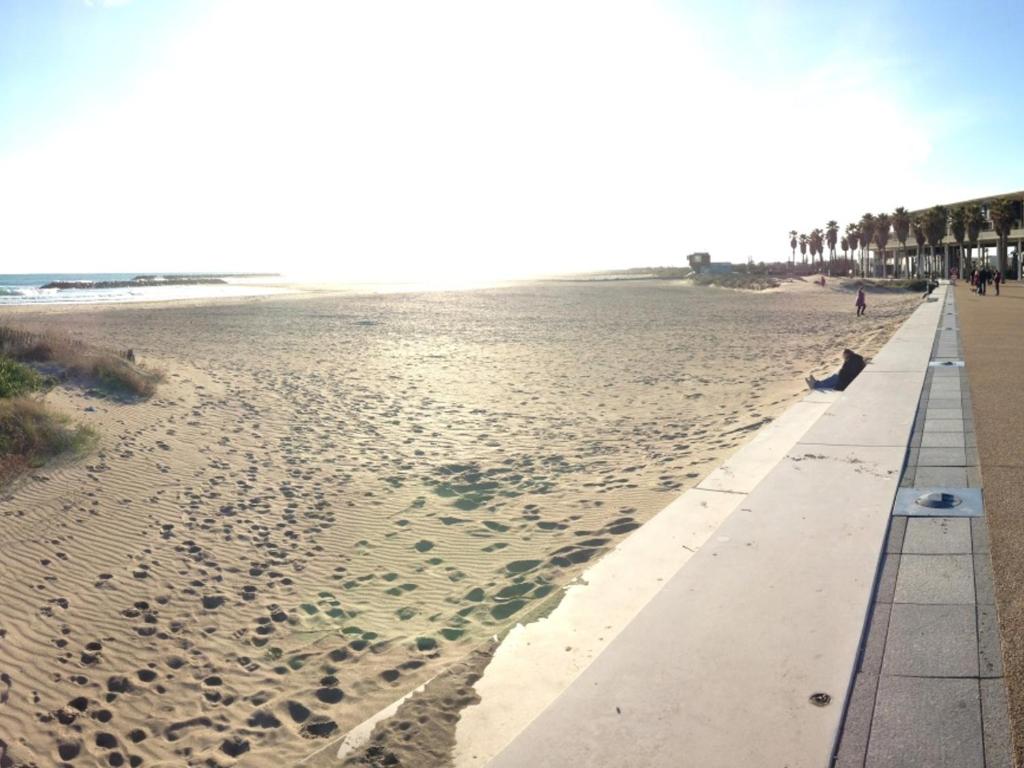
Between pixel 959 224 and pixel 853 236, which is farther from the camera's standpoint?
pixel 853 236

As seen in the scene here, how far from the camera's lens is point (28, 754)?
3.87m

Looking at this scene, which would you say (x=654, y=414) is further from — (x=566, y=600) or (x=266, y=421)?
(x=566, y=600)

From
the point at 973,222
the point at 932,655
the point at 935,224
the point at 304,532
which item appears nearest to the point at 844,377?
the point at 304,532

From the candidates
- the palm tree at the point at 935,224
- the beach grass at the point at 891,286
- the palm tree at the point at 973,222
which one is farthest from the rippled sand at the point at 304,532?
the palm tree at the point at 935,224

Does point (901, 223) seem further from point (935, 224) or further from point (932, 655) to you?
point (932, 655)

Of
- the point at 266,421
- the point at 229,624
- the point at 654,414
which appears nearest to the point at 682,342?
the point at 654,414

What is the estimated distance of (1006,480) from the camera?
568 centimetres

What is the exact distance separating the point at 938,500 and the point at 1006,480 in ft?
2.99

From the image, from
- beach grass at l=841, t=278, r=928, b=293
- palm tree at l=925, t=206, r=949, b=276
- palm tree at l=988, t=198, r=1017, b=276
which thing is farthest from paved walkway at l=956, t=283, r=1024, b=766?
palm tree at l=925, t=206, r=949, b=276

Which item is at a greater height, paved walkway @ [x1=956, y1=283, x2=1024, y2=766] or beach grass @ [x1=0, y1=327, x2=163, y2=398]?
beach grass @ [x1=0, y1=327, x2=163, y2=398]

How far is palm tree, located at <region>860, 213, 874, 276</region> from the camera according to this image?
96938mm

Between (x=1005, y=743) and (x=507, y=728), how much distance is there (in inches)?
68.3

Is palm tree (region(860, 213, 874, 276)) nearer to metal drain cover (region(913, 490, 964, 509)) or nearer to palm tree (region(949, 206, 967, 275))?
palm tree (region(949, 206, 967, 275))

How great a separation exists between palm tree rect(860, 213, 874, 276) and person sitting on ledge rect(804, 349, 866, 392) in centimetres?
9099
